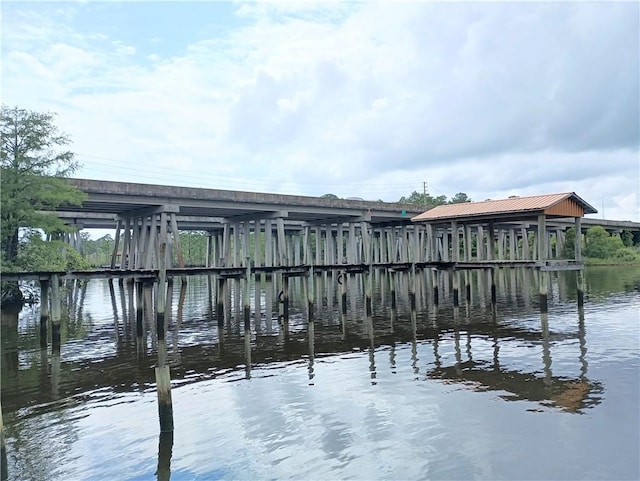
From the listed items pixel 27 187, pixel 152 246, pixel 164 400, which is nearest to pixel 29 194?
pixel 27 187

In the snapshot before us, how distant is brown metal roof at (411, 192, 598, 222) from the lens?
23.6 m

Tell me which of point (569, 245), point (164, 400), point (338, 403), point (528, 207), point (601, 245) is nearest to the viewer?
point (164, 400)

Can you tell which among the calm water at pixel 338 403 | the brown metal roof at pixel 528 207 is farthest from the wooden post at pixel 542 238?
the calm water at pixel 338 403

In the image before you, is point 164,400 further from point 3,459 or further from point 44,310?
point 44,310

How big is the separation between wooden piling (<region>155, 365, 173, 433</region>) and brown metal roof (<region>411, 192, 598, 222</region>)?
18.4 m

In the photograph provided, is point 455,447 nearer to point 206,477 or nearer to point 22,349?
point 206,477

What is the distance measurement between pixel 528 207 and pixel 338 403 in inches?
612

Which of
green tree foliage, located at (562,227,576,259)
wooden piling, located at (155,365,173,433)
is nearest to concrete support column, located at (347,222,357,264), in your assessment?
green tree foliage, located at (562,227,576,259)

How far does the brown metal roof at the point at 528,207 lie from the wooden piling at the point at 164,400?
18.4 metres

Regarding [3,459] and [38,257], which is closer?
[3,459]

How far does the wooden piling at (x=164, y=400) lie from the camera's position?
10828 mm

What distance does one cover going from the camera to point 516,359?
1675cm

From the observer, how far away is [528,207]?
2403cm

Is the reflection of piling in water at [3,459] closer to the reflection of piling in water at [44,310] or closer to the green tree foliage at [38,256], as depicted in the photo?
the reflection of piling in water at [44,310]
